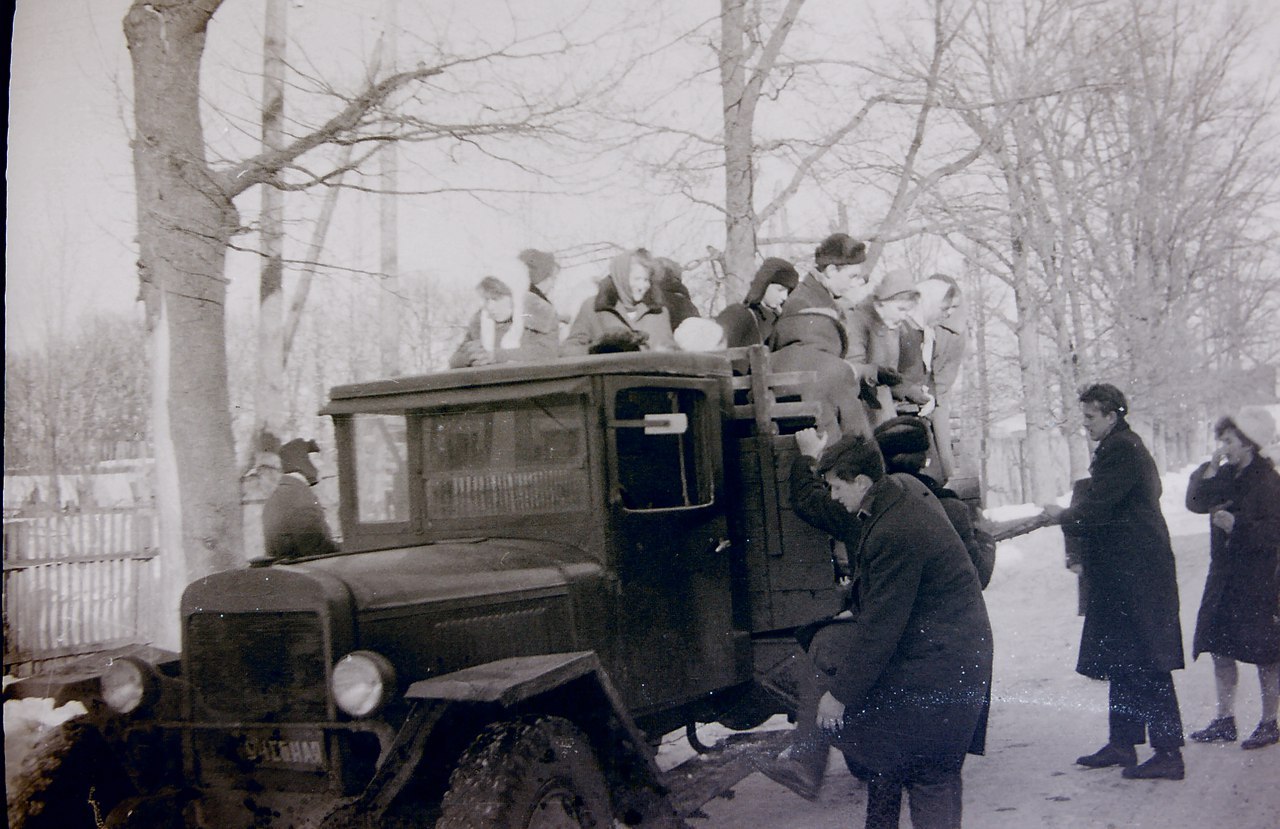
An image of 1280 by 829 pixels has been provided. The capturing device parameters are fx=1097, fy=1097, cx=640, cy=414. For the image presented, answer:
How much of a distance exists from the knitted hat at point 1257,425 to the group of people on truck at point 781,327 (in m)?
1.51

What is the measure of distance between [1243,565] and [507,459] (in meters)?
3.30

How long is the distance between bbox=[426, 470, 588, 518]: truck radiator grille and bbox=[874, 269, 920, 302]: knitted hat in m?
2.88

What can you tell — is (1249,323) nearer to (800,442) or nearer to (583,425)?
(800,442)

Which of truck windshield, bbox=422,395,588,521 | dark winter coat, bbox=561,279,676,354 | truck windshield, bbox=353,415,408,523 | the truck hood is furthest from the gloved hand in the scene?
truck windshield, bbox=353,415,408,523

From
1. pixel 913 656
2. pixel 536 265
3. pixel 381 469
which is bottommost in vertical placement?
pixel 913 656

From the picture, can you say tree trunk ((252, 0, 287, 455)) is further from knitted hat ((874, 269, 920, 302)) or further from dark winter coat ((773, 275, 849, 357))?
knitted hat ((874, 269, 920, 302))

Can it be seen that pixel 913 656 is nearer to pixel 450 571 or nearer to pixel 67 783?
pixel 450 571

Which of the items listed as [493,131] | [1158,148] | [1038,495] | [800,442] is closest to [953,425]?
[1158,148]

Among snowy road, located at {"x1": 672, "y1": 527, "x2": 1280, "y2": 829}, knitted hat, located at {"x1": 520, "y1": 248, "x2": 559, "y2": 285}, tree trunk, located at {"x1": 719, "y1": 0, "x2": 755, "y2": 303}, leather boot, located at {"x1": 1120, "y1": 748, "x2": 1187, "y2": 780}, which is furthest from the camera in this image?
tree trunk, located at {"x1": 719, "y1": 0, "x2": 755, "y2": 303}

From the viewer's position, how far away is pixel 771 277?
18.7 feet

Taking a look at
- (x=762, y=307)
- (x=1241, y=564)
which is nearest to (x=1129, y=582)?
(x=1241, y=564)

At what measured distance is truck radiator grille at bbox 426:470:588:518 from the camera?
3998 millimetres

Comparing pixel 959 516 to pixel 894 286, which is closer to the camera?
pixel 959 516

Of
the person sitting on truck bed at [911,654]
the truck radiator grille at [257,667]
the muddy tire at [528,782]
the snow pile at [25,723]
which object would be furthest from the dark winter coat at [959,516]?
the snow pile at [25,723]
